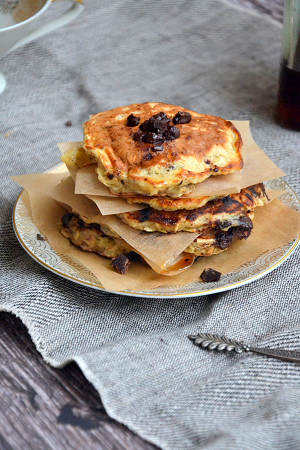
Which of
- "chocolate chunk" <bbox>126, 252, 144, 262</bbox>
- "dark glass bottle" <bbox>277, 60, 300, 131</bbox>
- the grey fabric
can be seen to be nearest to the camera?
the grey fabric

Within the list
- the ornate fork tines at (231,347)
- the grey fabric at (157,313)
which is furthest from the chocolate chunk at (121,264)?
the ornate fork tines at (231,347)

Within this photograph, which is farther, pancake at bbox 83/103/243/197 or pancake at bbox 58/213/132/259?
pancake at bbox 58/213/132/259

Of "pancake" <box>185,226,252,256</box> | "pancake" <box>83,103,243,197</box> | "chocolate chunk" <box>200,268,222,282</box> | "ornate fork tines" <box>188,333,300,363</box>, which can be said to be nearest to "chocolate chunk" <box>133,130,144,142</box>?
"pancake" <box>83,103,243,197</box>

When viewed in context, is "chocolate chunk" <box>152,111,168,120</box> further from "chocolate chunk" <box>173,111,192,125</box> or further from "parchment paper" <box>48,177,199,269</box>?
"parchment paper" <box>48,177,199,269</box>

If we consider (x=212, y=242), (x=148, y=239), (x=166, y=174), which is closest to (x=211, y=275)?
(x=212, y=242)

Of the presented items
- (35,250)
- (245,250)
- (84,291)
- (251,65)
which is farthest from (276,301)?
(251,65)

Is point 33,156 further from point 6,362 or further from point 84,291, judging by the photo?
point 6,362
